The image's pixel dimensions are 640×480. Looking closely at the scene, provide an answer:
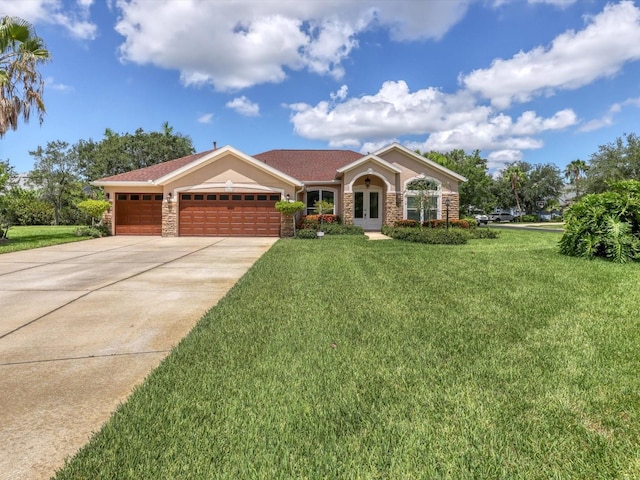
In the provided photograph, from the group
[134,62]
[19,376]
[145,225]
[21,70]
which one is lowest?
[19,376]

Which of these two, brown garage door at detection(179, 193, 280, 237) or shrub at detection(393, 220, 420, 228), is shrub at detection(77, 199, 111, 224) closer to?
brown garage door at detection(179, 193, 280, 237)

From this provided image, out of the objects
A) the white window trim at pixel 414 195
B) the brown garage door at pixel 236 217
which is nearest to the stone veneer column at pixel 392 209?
the white window trim at pixel 414 195

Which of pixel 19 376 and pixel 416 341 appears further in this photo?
pixel 416 341

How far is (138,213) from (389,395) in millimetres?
19946

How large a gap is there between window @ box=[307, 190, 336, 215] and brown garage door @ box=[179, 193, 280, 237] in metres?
3.94

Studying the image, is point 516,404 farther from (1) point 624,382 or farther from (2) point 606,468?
(1) point 624,382

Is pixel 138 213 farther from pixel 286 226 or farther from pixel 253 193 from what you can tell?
pixel 286 226

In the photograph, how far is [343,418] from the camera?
2561 mm

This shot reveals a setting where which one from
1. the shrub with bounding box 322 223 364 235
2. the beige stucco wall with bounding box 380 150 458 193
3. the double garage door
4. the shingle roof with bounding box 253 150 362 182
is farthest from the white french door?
the double garage door

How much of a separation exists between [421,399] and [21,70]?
20.8 meters

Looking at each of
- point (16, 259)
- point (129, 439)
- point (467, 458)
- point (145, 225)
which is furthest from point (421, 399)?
point (145, 225)

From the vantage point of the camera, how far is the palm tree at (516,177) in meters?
54.0

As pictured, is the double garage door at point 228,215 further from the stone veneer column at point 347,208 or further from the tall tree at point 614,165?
the tall tree at point 614,165

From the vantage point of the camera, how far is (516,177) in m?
53.7
